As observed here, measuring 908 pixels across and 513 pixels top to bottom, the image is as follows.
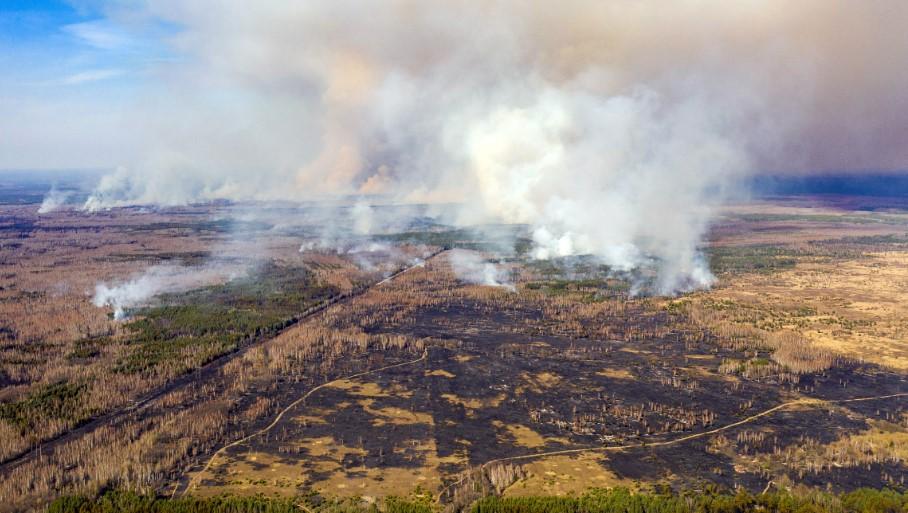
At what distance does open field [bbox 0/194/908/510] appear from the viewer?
3066 centimetres

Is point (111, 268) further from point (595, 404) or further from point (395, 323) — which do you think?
point (595, 404)

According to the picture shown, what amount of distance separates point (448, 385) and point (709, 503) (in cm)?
1939

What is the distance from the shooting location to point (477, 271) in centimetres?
9012

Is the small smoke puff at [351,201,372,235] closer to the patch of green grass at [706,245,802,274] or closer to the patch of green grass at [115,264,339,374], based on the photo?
the patch of green grass at [115,264,339,374]

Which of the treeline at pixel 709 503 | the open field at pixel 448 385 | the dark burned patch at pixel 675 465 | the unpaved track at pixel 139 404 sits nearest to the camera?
the treeline at pixel 709 503

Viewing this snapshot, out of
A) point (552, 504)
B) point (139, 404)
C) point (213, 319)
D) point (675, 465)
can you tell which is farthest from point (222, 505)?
point (213, 319)

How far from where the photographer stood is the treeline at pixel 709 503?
87.6ft

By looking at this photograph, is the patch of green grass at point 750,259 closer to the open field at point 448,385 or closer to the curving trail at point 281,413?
the open field at point 448,385

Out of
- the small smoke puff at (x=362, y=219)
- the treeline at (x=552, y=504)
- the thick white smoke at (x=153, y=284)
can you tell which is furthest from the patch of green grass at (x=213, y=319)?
the small smoke puff at (x=362, y=219)

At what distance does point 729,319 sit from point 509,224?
87.2m

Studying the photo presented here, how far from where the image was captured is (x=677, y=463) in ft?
103

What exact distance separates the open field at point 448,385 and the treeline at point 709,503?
1.28 metres

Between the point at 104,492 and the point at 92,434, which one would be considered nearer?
the point at 104,492

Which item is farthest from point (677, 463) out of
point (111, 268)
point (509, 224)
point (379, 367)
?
point (509, 224)
